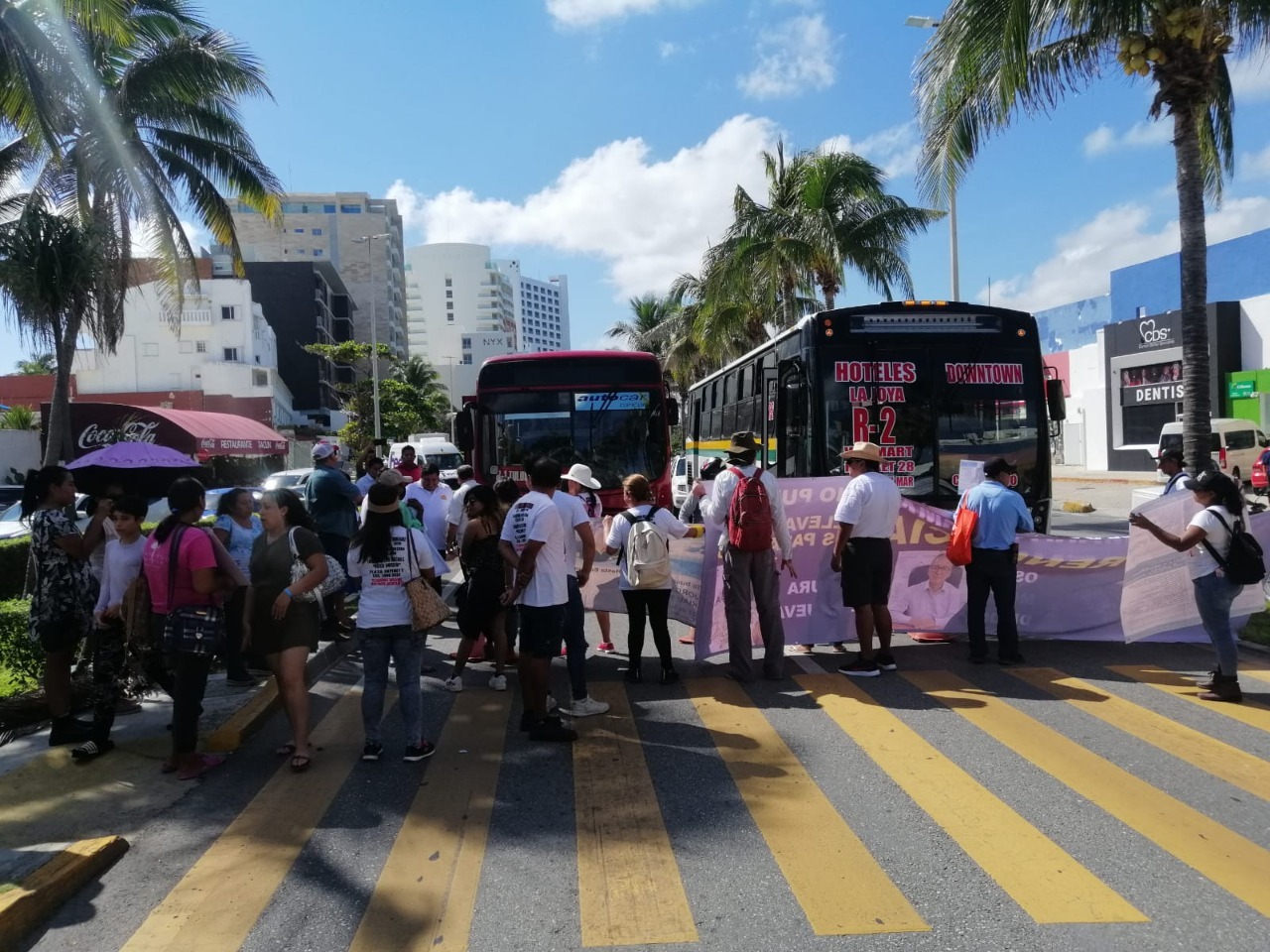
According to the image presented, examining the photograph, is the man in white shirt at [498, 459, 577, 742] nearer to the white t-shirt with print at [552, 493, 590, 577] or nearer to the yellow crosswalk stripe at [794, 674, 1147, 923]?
the white t-shirt with print at [552, 493, 590, 577]

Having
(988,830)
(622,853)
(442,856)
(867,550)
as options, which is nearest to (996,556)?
(867,550)

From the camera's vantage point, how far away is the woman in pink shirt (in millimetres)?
5602

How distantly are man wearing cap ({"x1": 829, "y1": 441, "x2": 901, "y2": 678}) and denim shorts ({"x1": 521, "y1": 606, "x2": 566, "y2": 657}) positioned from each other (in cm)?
245

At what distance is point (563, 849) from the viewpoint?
453 cm

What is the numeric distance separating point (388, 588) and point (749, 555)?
2.87 m

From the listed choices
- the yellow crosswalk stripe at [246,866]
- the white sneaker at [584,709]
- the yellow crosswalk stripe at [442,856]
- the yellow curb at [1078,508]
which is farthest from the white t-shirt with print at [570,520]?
the yellow curb at [1078,508]

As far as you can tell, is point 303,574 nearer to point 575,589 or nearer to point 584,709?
point 575,589

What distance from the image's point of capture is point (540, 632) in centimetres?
611

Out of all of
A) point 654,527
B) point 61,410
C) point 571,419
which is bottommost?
point 654,527

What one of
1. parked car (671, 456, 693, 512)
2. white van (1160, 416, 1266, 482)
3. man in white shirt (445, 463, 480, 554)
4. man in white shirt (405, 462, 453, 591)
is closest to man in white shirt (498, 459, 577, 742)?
man in white shirt (445, 463, 480, 554)

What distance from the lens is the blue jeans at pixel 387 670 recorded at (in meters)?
5.75

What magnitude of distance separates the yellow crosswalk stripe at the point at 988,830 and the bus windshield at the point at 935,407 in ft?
15.0

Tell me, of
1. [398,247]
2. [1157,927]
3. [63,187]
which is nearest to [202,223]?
[63,187]

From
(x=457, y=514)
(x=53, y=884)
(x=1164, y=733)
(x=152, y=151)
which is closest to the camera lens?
(x=53, y=884)
